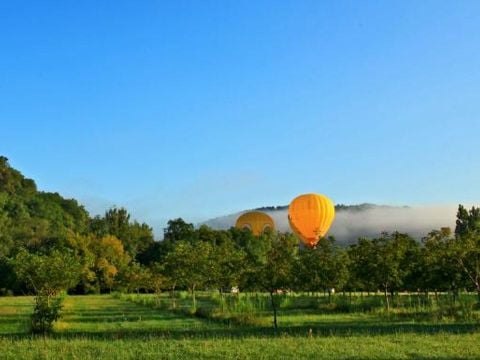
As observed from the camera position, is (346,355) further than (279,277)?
No

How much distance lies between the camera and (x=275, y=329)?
22.3 meters

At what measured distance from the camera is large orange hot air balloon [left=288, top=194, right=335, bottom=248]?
8050 cm

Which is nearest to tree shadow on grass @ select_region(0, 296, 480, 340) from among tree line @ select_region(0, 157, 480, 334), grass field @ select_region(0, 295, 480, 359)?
grass field @ select_region(0, 295, 480, 359)

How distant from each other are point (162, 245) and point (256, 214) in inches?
1628

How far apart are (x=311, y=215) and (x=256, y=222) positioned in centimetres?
4484

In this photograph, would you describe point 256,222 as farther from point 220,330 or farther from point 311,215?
point 220,330

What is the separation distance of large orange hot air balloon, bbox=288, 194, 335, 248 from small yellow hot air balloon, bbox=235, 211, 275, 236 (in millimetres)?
39126

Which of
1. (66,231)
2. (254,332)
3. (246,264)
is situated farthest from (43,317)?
(66,231)

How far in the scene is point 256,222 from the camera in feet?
410

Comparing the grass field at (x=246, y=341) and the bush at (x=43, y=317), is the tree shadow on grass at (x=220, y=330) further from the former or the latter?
the bush at (x=43, y=317)

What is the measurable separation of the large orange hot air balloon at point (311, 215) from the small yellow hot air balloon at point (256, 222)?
39126mm

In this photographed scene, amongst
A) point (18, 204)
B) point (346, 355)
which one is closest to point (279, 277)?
point (346, 355)

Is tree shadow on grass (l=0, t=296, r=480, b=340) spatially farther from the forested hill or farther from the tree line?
the forested hill

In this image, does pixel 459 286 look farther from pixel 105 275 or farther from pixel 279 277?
pixel 105 275
